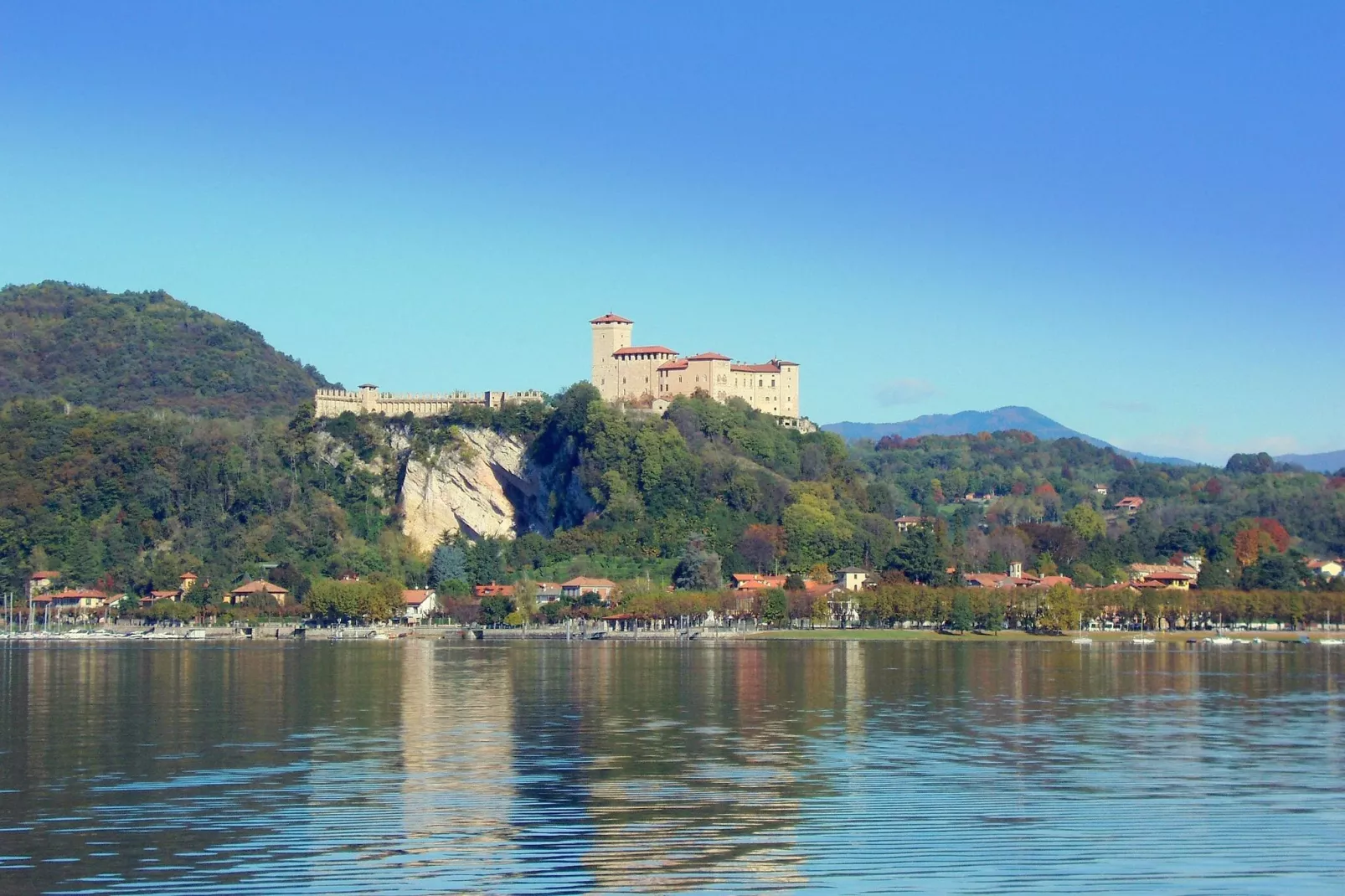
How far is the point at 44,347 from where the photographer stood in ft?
553

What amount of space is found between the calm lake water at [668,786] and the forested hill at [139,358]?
4510 inches

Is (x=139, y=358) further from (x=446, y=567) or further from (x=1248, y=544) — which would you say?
(x=1248, y=544)

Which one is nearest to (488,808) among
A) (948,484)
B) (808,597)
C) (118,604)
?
(808,597)

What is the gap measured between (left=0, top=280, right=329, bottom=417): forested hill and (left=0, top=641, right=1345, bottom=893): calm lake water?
4510 inches

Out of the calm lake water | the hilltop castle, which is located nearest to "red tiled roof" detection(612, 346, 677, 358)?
the hilltop castle

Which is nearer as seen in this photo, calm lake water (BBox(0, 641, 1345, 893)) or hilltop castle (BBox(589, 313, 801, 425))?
calm lake water (BBox(0, 641, 1345, 893))

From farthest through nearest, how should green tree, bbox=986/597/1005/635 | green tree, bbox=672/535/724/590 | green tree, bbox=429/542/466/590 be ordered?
green tree, bbox=429/542/466/590
green tree, bbox=672/535/724/590
green tree, bbox=986/597/1005/635

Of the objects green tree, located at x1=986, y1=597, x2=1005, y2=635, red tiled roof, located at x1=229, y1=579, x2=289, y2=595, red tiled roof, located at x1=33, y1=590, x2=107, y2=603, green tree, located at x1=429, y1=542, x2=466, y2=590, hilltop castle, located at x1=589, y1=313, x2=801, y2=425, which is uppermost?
hilltop castle, located at x1=589, y1=313, x2=801, y2=425

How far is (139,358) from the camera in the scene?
16450 cm

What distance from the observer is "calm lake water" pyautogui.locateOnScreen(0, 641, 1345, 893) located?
18312 mm

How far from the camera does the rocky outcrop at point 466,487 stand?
10544cm

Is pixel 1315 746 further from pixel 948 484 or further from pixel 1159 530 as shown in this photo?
pixel 948 484

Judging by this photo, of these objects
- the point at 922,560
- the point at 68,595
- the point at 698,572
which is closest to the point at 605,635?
the point at 698,572

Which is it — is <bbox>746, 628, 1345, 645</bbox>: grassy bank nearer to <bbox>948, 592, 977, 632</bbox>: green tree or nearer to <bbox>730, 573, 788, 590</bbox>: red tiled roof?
<bbox>948, 592, 977, 632</bbox>: green tree
